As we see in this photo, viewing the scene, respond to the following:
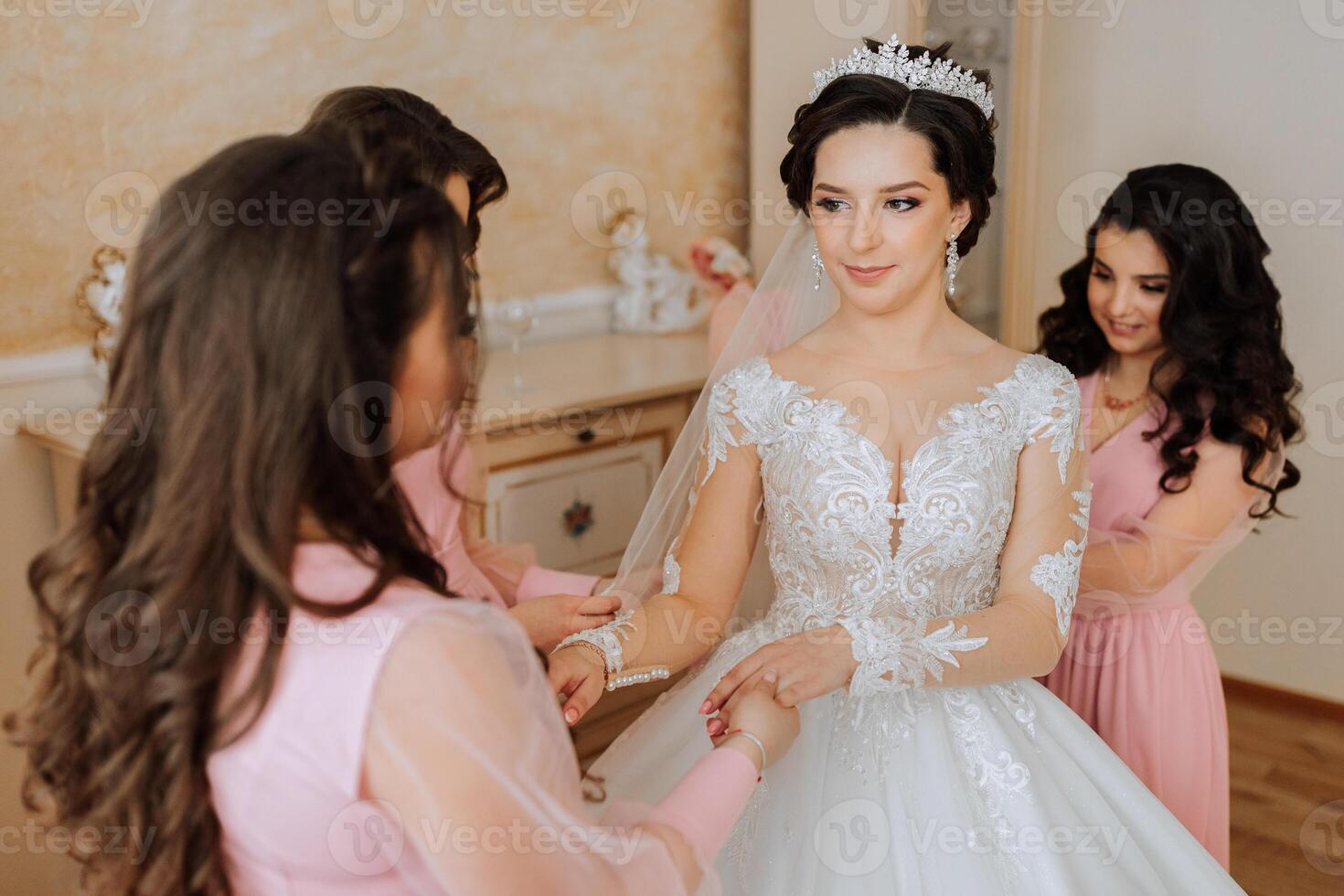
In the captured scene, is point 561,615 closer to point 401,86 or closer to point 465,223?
point 465,223

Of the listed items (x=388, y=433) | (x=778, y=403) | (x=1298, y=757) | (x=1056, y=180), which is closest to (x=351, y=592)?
(x=388, y=433)

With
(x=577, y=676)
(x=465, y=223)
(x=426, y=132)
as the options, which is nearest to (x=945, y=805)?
(x=577, y=676)

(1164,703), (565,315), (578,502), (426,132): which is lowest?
(1164,703)

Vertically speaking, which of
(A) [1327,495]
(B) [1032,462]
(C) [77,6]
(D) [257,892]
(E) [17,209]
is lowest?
(A) [1327,495]

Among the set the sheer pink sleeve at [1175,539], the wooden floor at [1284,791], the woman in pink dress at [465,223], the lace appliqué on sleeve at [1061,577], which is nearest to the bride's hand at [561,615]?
the woman in pink dress at [465,223]

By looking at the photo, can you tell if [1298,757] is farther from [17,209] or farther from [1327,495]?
[17,209]

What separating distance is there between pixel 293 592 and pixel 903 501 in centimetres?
101

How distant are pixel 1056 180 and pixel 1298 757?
1.96m

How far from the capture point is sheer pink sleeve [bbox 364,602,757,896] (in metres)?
0.90

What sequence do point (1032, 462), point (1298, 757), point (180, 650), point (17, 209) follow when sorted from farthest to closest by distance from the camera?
point (1298, 757) → point (17, 209) → point (1032, 462) → point (180, 650)

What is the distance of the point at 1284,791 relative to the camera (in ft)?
10.3

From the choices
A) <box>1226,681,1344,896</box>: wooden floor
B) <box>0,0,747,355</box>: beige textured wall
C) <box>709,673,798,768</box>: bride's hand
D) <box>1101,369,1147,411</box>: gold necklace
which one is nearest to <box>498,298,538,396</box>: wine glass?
<box>0,0,747,355</box>: beige textured wall

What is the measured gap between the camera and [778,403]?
69.3 inches

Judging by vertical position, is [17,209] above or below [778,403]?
above
